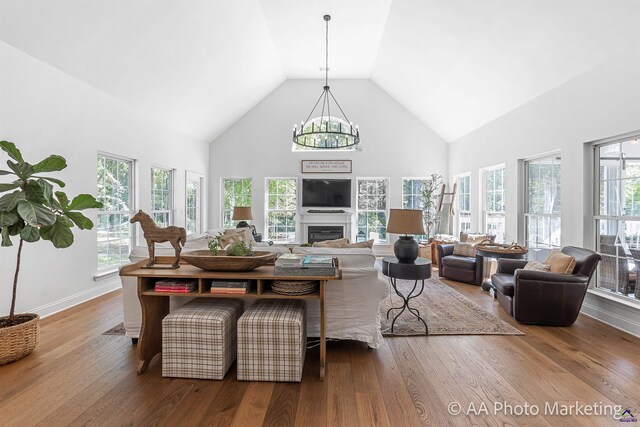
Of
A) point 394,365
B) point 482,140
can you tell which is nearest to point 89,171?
point 394,365

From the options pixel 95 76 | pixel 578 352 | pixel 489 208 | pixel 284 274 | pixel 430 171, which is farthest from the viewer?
pixel 430 171

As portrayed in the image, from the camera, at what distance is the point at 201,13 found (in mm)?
4039

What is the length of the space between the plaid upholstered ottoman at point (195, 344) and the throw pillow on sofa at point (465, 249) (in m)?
4.31

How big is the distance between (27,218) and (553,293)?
185 inches

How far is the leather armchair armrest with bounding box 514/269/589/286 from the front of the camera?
3158 mm

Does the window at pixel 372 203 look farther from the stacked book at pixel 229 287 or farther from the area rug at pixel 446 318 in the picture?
the stacked book at pixel 229 287

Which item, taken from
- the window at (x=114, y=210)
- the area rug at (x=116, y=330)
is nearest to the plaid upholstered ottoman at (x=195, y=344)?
the area rug at (x=116, y=330)

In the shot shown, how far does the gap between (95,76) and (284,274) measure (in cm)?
379

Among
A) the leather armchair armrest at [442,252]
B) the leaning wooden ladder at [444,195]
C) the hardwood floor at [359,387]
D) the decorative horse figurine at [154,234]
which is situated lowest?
the hardwood floor at [359,387]

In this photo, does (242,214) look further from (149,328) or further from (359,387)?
(359,387)

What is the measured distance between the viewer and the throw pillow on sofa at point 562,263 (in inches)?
127

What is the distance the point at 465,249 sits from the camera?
17.2ft

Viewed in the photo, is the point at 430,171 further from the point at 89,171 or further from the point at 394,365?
the point at 89,171

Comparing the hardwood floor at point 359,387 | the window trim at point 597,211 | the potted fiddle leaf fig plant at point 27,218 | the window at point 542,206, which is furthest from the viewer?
the window at point 542,206
